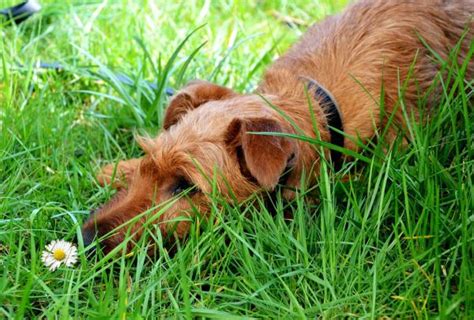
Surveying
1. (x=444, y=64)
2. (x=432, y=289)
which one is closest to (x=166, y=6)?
(x=444, y=64)

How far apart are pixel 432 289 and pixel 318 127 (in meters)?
1.12

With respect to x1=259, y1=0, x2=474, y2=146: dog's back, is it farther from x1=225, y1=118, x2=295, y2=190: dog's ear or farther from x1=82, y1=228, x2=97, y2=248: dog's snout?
x1=82, y1=228, x2=97, y2=248: dog's snout

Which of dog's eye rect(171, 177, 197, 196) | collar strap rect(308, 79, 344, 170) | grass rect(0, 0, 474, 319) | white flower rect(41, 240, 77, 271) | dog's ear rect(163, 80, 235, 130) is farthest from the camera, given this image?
dog's ear rect(163, 80, 235, 130)

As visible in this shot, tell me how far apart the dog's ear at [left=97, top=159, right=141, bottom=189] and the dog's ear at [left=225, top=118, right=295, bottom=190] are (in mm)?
653

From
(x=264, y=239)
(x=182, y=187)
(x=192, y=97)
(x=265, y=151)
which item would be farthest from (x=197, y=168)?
(x=192, y=97)

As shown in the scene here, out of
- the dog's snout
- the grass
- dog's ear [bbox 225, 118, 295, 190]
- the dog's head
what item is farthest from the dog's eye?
the dog's snout

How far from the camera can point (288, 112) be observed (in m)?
3.68

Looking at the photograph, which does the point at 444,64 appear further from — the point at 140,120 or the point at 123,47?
the point at 123,47

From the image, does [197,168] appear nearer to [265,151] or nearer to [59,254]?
[265,151]

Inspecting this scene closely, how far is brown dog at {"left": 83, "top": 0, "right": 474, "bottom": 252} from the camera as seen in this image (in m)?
3.36

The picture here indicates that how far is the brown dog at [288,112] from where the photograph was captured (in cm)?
336

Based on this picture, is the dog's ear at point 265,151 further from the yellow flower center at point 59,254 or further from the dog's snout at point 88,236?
the yellow flower center at point 59,254

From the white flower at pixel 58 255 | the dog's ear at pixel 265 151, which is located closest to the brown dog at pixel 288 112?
the dog's ear at pixel 265 151

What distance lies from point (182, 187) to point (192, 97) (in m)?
0.60
